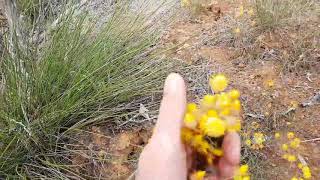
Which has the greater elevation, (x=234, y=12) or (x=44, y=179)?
(x=234, y=12)

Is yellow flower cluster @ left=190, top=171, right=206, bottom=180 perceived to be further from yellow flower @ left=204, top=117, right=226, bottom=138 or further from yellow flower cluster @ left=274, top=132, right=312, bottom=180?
yellow flower cluster @ left=274, top=132, right=312, bottom=180

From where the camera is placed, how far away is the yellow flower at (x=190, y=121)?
0.80 m

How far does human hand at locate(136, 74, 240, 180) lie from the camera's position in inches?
31.4

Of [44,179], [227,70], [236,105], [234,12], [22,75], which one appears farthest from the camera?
[234,12]

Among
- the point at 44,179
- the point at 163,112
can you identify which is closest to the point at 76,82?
the point at 44,179

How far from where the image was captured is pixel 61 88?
185 centimetres

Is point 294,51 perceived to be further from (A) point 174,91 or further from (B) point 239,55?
(A) point 174,91

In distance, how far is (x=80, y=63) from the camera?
6.13 feet

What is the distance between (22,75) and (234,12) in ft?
4.72

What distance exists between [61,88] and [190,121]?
1.15 m

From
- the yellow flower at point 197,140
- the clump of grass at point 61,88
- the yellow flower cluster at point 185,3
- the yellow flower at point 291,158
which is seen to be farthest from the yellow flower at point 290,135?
the yellow flower at point 197,140

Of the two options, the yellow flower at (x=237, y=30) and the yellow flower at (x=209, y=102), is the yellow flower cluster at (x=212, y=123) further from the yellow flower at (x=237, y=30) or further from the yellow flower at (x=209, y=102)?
the yellow flower at (x=237, y=30)

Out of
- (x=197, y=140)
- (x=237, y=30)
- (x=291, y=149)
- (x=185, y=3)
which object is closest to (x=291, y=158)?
(x=291, y=149)

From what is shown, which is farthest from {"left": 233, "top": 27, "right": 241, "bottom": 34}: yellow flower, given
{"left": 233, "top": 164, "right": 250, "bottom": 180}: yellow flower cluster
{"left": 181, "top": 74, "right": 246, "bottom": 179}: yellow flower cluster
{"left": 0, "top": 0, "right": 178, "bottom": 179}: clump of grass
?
{"left": 181, "top": 74, "right": 246, "bottom": 179}: yellow flower cluster
